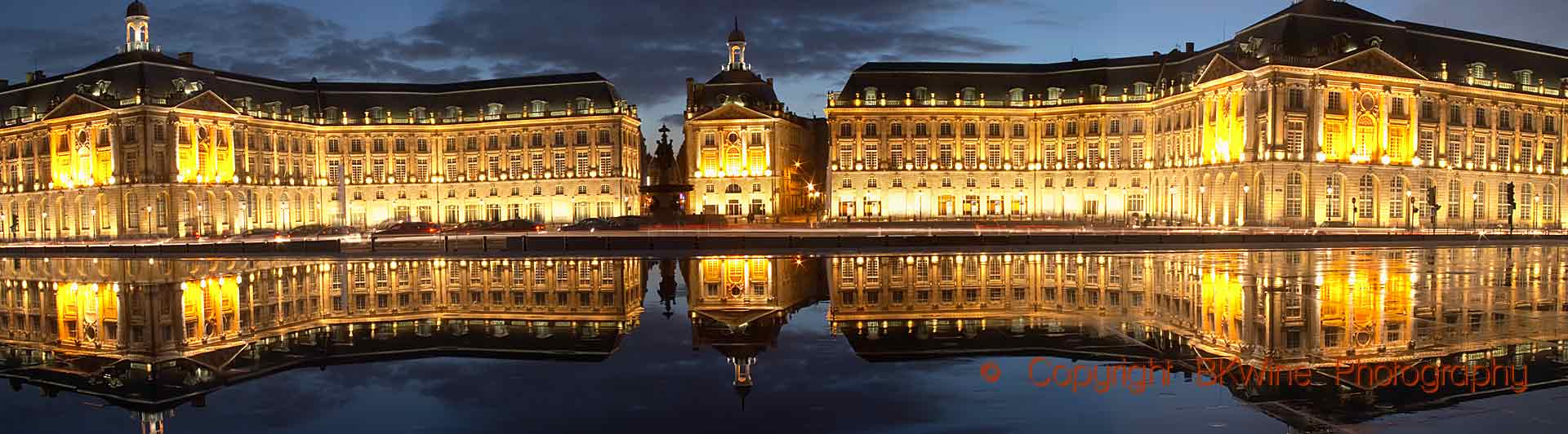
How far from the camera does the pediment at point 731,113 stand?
93688mm

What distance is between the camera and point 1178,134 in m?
81.4

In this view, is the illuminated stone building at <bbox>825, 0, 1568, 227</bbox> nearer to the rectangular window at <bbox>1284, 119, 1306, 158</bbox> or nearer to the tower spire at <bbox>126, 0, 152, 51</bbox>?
the rectangular window at <bbox>1284, 119, 1306, 158</bbox>

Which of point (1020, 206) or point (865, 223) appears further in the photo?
point (1020, 206)

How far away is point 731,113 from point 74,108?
54389 mm

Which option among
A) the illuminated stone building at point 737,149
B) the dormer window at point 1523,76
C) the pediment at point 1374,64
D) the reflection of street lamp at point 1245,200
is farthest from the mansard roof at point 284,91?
the dormer window at point 1523,76

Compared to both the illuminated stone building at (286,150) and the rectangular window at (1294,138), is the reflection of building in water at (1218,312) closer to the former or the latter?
the rectangular window at (1294,138)

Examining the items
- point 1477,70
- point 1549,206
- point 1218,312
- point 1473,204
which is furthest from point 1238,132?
point 1218,312

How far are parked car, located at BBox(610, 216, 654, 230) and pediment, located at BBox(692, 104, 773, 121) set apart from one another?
31.1m

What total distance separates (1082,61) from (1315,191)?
28592mm

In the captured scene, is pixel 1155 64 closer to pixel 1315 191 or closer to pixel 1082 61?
pixel 1082 61

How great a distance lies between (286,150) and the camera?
306 ft

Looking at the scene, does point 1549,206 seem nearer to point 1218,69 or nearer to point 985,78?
point 1218,69

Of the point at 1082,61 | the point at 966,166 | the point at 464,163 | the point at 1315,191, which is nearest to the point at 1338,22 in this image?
the point at 1315,191

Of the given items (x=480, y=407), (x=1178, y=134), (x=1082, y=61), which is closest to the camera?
(x=480, y=407)
